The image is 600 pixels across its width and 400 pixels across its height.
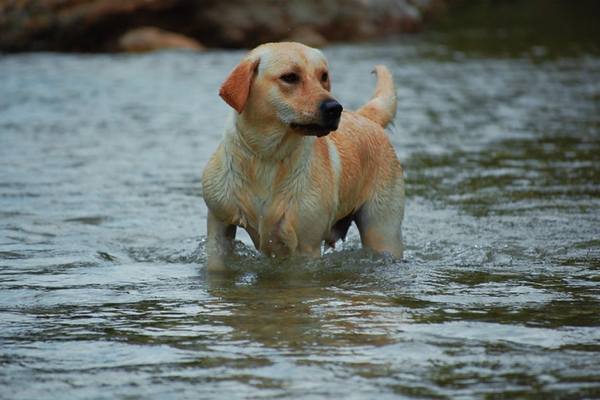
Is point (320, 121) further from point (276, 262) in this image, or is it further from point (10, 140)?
point (10, 140)

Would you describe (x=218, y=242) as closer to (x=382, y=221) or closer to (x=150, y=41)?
(x=382, y=221)

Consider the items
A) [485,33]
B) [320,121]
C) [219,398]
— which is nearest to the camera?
[219,398]

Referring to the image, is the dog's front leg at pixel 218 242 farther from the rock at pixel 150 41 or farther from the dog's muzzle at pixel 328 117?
the rock at pixel 150 41

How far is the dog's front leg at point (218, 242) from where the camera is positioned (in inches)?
266

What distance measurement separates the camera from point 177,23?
22.6 metres

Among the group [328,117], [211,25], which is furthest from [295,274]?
[211,25]

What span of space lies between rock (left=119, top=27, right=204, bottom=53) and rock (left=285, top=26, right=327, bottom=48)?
2.02 m

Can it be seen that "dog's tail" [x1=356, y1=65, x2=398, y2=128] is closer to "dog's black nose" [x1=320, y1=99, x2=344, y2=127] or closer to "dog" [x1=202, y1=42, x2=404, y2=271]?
"dog" [x1=202, y1=42, x2=404, y2=271]

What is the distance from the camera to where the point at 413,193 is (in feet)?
34.1

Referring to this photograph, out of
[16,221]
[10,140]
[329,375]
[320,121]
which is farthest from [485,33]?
[329,375]

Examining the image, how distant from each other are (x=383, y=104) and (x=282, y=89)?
1.74 meters

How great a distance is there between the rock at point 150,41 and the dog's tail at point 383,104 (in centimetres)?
1396

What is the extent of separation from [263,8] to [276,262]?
54.7ft

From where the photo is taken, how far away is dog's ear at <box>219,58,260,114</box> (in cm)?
636
